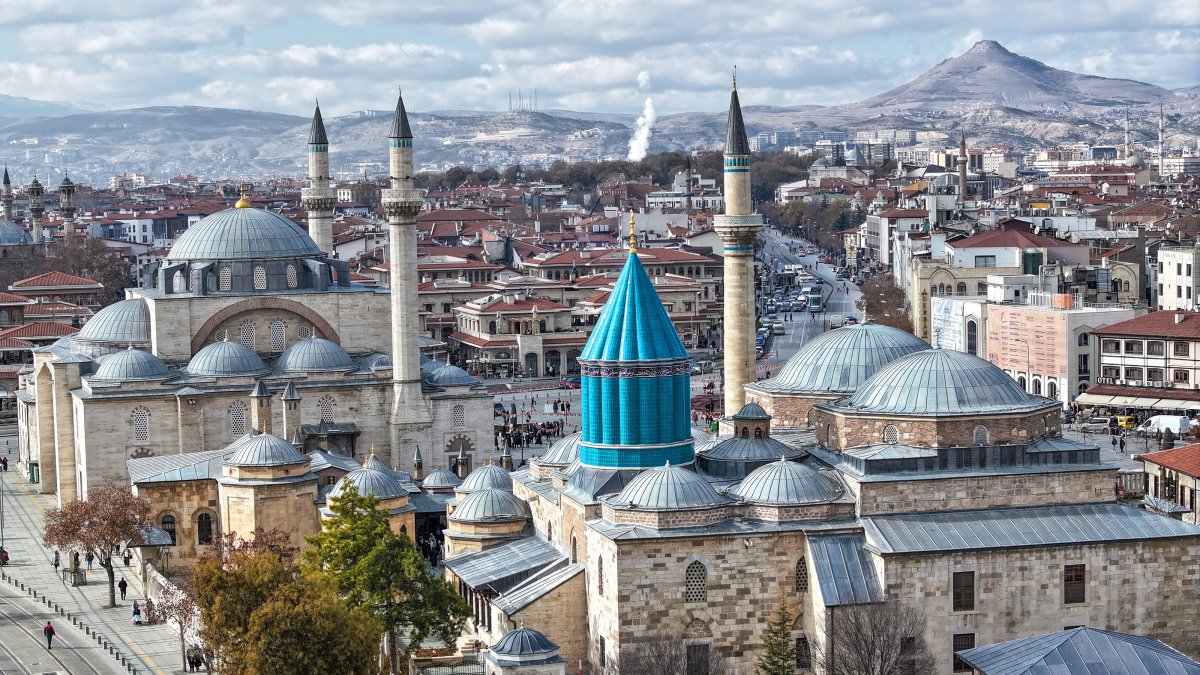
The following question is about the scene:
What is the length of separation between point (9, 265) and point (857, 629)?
86.8 m

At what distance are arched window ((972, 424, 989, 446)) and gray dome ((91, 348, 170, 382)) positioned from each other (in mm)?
21613

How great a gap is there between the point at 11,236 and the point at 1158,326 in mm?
71891

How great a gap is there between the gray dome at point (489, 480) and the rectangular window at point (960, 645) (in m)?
10.2

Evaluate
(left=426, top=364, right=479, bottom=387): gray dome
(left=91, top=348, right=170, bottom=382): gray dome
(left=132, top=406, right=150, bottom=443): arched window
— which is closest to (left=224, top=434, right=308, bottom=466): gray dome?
(left=132, top=406, right=150, bottom=443): arched window

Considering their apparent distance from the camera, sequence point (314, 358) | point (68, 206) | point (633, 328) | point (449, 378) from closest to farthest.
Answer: point (633, 328) → point (314, 358) → point (449, 378) → point (68, 206)

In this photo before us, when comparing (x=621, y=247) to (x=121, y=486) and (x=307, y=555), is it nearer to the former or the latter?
(x=121, y=486)

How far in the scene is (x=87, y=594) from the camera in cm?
4119

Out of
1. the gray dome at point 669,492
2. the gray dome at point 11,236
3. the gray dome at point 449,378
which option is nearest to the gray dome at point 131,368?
the gray dome at point 449,378

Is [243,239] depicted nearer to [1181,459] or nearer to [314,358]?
[314,358]

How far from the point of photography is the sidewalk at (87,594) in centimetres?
3590

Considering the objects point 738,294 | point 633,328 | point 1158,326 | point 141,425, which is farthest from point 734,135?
point 1158,326

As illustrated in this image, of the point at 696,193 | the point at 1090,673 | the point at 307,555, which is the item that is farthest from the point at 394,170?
the point at 696,193

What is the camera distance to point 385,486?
40.5m

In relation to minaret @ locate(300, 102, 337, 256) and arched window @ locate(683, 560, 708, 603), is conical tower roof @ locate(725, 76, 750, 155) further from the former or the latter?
minaret @ locate(300, 102, 337, 256)
